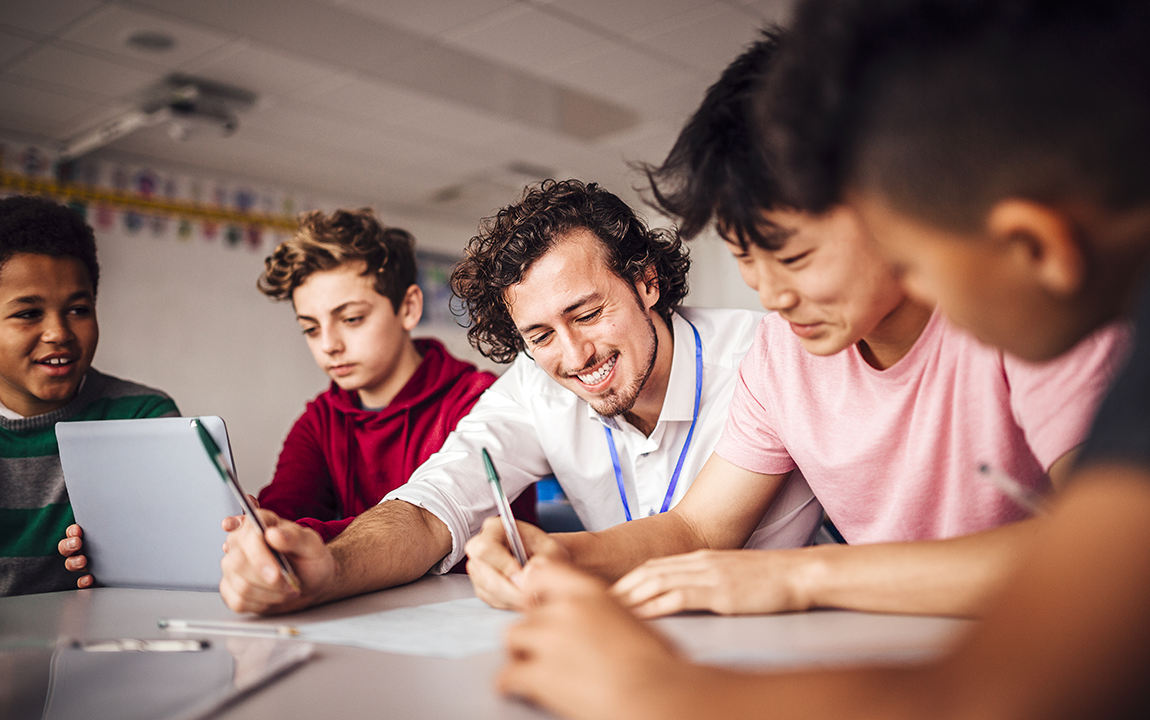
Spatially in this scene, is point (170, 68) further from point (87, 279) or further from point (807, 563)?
point (807, 563)

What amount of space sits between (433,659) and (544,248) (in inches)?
40.1

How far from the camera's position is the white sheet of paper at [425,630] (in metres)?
0.73

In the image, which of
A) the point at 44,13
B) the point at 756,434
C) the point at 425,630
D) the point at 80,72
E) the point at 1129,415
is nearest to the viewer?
the point at 1129,415

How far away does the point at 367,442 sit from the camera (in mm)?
1904

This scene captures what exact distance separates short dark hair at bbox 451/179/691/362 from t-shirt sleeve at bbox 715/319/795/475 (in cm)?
48

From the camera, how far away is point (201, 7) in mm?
3098

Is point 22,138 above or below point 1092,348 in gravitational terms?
above

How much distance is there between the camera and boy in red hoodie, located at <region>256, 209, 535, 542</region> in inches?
74.0

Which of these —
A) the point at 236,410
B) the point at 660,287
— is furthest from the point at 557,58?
the point at 236,410

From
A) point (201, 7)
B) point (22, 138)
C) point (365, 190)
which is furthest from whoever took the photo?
point (365, 190)

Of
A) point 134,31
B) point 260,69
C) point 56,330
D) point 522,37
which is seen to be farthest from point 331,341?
point 260,69

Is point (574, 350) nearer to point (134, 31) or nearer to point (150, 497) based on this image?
point (150, 497)

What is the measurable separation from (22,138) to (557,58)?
3184mm

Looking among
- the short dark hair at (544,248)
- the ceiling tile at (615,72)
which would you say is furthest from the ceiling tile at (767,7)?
the short dark hair at (544,248)
